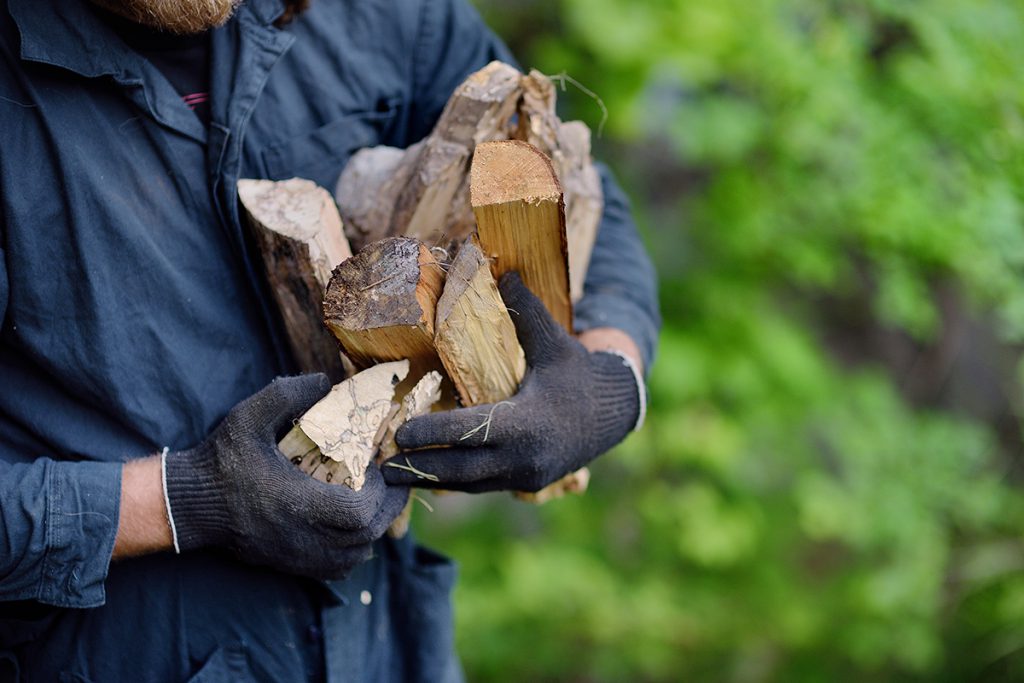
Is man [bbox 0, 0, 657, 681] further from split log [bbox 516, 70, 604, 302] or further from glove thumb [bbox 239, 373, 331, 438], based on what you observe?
split log [bbox 516, 70, 604, 302]

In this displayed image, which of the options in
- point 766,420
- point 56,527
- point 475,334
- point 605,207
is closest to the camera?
point 56,527

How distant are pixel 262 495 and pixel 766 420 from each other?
2470mm

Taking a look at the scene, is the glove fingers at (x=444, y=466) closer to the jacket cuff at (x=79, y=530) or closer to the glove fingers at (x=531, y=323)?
the glove fingers at (x=531, y=323)

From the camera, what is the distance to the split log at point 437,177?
1.53 m

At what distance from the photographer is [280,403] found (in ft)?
4.49

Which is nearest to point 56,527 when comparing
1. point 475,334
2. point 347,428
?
point 347,428

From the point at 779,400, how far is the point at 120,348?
260cm

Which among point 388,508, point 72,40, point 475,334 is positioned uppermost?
point 72,40

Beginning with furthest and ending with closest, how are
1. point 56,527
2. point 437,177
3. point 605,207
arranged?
1. point 605,207
2. point 437,177
3. point 56,527

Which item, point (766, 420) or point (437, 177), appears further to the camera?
point (766, 420)

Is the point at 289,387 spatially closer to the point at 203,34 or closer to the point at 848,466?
the point at 203,34

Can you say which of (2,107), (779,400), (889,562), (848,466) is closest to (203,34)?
(2,107)

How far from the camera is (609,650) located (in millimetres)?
3662

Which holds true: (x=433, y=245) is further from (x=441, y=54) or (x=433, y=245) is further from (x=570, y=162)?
(x=441, y=54)
